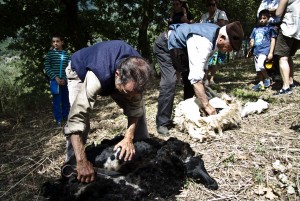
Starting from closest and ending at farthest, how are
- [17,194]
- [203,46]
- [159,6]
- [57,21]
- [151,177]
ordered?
[151,177] → [17,194] → [203,46] → [57,21] → [159,6]

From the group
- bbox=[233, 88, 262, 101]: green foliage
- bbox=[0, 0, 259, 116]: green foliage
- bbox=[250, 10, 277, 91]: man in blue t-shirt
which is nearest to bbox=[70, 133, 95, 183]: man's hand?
bbox=[233, 88, 262, 101]: green foliage

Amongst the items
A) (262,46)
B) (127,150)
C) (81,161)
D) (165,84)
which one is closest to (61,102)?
(165,84)

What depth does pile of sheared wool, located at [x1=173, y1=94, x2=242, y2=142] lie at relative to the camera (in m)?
3.69

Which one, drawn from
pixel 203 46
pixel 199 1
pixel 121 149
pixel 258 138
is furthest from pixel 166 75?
pixel 199 1

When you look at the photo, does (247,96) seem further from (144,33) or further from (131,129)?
(144,33)

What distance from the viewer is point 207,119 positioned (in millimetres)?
3717

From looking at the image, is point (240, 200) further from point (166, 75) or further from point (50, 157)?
point (50, 157)

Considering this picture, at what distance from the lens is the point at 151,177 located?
2801mm

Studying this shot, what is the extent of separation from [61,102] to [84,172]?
3.34 m

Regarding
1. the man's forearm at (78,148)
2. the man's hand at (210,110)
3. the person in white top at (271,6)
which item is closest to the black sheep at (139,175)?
the man's forearm at (78,148)

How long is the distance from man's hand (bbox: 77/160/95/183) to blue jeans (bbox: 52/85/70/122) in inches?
111

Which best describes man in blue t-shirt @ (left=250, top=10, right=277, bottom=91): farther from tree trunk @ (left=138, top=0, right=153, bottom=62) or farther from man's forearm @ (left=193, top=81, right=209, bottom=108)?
tree trunk @ (left=138, top=0, right=153, bottom=62)

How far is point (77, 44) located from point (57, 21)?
0.98 m

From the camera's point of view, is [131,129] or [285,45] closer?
[131,129]
